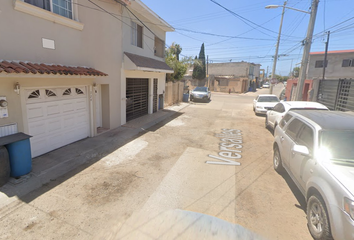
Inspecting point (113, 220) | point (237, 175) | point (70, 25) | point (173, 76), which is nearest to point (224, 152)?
point (237, 175)

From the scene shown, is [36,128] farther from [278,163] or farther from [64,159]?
[278,163]

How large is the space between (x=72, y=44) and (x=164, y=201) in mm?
5740

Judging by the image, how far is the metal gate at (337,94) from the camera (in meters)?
9.48

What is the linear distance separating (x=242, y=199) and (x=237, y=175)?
1.06 m

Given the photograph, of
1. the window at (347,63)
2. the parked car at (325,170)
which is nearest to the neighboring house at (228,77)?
the window at (347,63)

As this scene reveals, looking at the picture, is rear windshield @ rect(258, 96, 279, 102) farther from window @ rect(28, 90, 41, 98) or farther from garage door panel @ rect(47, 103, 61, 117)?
window @ rect(28, 90, 41, 98)

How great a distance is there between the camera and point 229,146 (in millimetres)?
7219

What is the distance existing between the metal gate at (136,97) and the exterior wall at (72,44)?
1.47 metres

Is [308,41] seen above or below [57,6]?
above

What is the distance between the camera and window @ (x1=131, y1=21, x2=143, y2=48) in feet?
33.2

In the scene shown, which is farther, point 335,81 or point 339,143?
point 335,81

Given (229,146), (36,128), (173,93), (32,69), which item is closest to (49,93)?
(36,128)

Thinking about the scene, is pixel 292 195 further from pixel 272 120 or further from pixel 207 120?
pixel 207 120

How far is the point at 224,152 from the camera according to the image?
6.61 m
